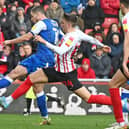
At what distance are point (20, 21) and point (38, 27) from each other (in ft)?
23.4

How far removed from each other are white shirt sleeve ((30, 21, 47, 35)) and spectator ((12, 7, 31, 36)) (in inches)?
267

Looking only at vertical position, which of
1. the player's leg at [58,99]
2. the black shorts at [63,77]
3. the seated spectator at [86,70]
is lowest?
the player's leg at [58,99]

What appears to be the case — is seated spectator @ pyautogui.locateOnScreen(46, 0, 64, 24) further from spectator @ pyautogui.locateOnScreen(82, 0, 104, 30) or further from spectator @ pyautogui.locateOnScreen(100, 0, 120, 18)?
spectator @ pyautogui.locateOnScreen(100, 0, 120, 18)

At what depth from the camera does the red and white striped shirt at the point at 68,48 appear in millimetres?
11031

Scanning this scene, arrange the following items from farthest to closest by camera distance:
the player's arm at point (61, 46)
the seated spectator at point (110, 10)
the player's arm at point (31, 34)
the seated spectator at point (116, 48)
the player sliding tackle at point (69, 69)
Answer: the seated spectator at point (110, 10), the seated spectator at point (116, 48), the player's arm at point (31, 34), the player sliding tackle at point (69, 69), the player's arm at point (61, 46)

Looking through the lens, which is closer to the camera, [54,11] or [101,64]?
[101,64]

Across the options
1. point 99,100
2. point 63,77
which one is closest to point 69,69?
point 63,77

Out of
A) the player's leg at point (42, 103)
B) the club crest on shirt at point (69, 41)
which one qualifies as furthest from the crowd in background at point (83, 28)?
the club crest on shirt at point (69, 41)

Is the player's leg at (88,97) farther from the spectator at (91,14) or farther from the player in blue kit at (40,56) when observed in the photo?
the spectator at (91,14)

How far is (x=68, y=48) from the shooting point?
11.1m

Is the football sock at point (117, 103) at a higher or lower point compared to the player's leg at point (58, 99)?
higher

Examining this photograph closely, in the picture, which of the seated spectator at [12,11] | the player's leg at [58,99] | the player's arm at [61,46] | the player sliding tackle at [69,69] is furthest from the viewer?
the seated spectator at [12,11]

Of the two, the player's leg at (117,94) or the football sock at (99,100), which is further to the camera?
the football sock at (99,100)

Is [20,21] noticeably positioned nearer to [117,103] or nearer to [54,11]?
[54,11]
